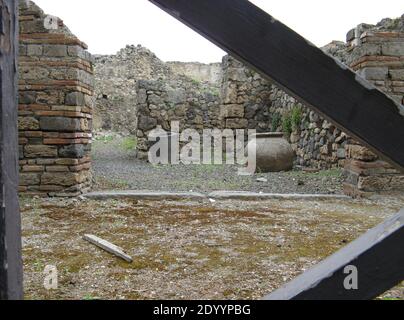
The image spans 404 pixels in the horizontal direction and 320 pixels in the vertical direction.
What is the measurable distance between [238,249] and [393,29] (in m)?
4.51

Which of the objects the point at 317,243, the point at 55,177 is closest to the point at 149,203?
the point at 55,177

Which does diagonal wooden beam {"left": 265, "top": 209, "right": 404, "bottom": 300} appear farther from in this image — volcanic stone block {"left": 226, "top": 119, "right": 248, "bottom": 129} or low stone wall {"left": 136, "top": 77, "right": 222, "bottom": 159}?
volcanic stone block {"left": 226, "top": 119, "right": 248, "bottom": 129}

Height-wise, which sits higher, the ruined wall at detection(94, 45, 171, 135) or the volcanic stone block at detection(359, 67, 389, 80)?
the ruined wall at detection(94, 45, 171, 135)

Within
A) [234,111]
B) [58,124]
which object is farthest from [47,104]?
[234,111]

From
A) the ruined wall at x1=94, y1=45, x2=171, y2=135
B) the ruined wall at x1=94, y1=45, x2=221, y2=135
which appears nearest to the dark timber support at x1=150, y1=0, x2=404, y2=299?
the ruined wall at x1=94, y1=45, x2=221, y2=135

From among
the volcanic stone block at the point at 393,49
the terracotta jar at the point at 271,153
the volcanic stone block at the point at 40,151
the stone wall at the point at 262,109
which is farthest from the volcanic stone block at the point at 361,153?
the volcanic stone block at the point at 40,151

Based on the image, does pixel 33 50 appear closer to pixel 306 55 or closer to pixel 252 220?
pixel 252 220

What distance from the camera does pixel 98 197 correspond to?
5113 millimetres

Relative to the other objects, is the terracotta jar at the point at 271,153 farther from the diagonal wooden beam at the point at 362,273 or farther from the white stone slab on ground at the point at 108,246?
the diagonal wooden beam at the point at 362,273

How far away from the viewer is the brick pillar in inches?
203

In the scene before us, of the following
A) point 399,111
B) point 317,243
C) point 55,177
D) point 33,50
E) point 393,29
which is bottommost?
point 317,243

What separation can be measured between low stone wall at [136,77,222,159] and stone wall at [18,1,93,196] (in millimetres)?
5197

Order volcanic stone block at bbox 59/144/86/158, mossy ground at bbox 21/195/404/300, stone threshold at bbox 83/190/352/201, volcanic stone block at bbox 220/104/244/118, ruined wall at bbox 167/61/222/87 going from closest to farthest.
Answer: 1. mossy ground at bbox 21/195/404/300
2. volcanic stone block at bbox 59/144/86/158
3. stone threshold at bbox 83/190/352/201
4. volcanic stone block at bbox 220/104/244/118
5. ruined wall at bbox 167/61/222/87

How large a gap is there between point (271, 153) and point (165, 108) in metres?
3.90
